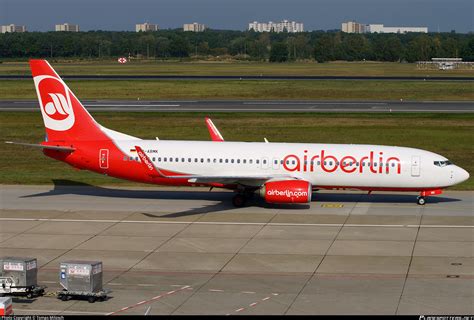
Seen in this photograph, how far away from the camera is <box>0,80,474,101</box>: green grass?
357 ft

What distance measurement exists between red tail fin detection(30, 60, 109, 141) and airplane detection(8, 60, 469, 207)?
55 millimetres

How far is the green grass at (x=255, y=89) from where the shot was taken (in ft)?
357

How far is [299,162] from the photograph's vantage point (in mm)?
44844

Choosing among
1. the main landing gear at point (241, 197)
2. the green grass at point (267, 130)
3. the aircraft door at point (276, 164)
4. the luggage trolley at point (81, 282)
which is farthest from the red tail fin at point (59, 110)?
the luggage trolley at point (81, 282)

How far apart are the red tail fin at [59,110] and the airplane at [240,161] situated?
0.18 feet

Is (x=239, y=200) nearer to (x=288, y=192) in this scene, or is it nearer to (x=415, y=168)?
(x=288, y=192)

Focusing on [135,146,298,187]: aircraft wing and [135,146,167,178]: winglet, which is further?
[135,146,298,187]: aircraft wing

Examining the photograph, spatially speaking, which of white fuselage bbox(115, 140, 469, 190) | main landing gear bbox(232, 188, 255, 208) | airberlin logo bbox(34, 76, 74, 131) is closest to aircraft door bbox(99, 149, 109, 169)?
white fuselage bbox(115, 140, 469, 190)

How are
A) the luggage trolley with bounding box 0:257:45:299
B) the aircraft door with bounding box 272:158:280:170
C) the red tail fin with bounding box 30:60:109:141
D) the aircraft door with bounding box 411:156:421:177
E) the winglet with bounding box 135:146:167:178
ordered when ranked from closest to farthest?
the luggage trolley with bounding box 0:257:45:299 < the winglet with bounding box 135:146:167:178 < the aircraft door with bounding box 411:156:421:177 < the aircraft door with bounding box 272:158:280:170 < the red tail fin with bounding box 30:60:109:141

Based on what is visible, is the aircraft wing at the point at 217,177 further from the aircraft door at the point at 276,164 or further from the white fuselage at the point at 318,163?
the white fuselage at the point at 318,163

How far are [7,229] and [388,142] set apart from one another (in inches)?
1455

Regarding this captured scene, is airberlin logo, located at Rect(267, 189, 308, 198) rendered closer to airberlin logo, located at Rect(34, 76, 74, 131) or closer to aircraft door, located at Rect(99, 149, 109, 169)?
aircraft door, located at Rect(99, 149, 109, 169)

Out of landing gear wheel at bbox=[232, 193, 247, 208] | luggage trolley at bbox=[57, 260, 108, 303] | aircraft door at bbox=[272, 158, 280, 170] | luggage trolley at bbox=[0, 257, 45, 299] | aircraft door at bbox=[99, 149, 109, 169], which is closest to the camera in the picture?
luggage trolley at bbox=[57, 260, 108, 303]

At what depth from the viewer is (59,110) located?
153 feet
